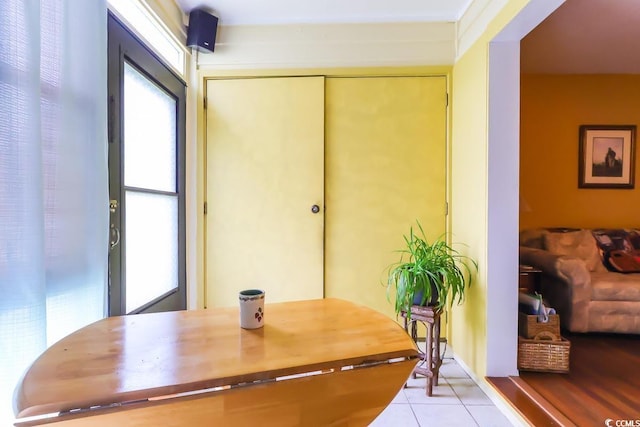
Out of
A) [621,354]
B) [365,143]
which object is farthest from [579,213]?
[365,143]

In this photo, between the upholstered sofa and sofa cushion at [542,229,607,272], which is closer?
the upholstered sofa

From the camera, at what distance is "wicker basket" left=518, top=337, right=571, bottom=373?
184 centimetres

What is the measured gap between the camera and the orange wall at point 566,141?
10.4 ft

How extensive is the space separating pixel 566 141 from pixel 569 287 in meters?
1.56

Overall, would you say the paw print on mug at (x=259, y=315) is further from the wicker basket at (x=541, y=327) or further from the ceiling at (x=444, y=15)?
the ceiling at (x=444, y=15)

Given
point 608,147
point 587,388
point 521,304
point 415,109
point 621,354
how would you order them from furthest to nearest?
point 608,147, point 415,109, point 621,354, point 521,304, point 587,388

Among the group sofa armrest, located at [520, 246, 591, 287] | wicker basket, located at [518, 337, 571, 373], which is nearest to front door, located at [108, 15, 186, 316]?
wicker basket, located at [518, 337, 571, 373]

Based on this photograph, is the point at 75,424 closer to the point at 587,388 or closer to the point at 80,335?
the point at 80,335

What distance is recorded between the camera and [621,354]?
215 centimetres

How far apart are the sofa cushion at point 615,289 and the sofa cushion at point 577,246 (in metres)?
0.30

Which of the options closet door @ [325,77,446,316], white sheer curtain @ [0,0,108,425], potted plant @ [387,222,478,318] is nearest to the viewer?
white sheer curtain @ [0,0,108,425]

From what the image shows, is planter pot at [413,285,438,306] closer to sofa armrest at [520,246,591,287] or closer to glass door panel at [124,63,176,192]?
sofa armrest at [520,246,591,287]

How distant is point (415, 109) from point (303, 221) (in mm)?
1142

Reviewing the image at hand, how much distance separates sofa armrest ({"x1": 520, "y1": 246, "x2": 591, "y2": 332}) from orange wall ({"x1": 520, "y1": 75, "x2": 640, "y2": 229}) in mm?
738
